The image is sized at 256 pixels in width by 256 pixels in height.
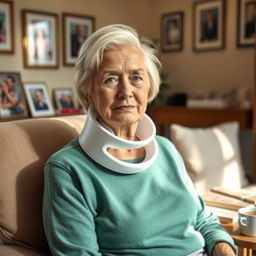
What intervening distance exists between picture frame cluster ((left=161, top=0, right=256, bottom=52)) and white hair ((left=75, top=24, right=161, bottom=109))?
8.27ft

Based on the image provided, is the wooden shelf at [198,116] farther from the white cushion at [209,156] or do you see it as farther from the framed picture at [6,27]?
the framed picture at [6,27]

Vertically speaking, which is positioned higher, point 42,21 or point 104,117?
point 42,21

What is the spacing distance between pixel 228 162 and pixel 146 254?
1769 mm

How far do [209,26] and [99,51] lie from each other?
294 cm

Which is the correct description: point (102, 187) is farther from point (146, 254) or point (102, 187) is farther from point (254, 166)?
point (254, 166)

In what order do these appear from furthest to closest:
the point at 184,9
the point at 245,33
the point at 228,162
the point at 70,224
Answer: the point at 184,9, the point at 245,33, the point at 228,162, the point at 70,224

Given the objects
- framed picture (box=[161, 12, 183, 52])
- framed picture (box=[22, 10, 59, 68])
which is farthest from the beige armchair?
framed picture (box=[161, 12, 183, 52])

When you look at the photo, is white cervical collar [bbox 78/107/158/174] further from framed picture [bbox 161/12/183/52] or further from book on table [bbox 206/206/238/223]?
framed picture [bbox 161/12/183/52]

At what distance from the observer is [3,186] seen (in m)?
1.30

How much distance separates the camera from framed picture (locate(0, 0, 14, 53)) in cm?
352

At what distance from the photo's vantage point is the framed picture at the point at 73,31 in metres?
3.95

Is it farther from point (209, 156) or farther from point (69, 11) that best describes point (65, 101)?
point (209, 156)

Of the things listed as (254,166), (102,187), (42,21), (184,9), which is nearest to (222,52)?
(184,9)

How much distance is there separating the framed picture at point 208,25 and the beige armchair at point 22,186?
9.43 feet
